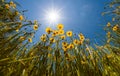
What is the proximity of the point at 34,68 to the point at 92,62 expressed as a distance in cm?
48

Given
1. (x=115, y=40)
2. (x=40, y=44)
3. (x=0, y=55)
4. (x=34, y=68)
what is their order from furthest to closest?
1. (x=115, y=40)
2. (x=40, y=44)
3. (x=34, y=68)
4. (x=0, y=55)

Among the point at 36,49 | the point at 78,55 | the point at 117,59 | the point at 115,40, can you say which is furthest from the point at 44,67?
the point at 115,40

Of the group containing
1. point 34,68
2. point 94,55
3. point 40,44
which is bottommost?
point 34,68

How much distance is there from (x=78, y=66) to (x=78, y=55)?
0.22 metres

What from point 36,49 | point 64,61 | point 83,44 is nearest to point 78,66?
point 64,61

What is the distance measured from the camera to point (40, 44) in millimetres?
1860

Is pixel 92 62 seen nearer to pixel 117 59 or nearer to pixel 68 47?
pixel 117 59

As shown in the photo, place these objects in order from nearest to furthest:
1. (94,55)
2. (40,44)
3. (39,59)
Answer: (39,59) < (94,55) < (40,44)

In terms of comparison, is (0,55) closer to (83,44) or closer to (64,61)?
(64,61)

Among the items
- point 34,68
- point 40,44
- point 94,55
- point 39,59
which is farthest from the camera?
point 40,44

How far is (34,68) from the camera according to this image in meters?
1.42

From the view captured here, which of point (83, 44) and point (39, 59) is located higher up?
point (83, 44)

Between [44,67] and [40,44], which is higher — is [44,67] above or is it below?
below

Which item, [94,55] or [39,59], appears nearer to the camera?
[39,59]
